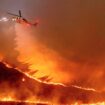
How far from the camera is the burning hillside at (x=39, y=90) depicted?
23.1m

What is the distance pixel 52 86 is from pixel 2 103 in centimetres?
1026

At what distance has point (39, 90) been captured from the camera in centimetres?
2612

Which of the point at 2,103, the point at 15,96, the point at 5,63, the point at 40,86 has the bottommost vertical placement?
the point at 2,103

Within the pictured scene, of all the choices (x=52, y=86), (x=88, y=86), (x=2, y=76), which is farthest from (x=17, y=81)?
(x=88, y=86)

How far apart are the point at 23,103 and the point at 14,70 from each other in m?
9.03

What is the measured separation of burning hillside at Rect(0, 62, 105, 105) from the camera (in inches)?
908

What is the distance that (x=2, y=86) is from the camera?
77.8 ft

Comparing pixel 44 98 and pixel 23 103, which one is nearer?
pixel 23 103

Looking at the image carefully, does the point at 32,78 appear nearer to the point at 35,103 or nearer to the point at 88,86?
the point at 88,86

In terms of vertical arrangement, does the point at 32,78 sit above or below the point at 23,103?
above

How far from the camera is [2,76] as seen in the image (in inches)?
1021

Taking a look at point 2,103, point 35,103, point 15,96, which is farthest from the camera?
point 15,96

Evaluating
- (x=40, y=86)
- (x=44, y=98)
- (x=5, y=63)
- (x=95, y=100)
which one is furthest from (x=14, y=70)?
(x=95, y=100)

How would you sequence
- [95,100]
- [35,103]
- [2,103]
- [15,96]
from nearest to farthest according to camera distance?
1. [2,103]
2. [35,103]
3. [15,96]
4. [95,100]
